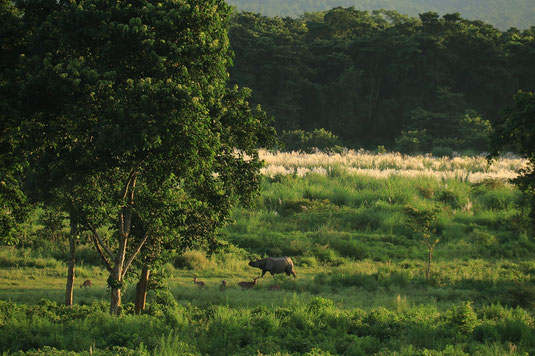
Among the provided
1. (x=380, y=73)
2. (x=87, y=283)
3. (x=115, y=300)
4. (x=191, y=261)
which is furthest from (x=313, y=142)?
(x=115, y=300)

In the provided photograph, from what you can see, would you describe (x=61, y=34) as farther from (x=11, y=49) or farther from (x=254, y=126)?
(x=254, y=126)

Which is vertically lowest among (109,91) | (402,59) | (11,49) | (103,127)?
(103,127)

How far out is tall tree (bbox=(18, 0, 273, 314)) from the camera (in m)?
9.66

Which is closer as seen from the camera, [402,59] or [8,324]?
[8,324]

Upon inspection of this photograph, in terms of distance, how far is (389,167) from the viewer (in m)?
36.7

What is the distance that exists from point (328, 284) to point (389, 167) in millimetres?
20507

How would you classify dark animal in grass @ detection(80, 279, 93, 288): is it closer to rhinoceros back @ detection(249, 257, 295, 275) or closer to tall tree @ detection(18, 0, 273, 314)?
rhinoceros back @ detection(249, 257, 295, 275)

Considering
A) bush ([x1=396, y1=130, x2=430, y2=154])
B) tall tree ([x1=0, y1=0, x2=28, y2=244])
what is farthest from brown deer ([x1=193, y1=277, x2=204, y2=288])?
bush ([x1=396, y1=130, x2=430, y2=154])

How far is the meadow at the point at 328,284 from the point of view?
11.0m

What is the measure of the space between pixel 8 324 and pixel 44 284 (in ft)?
20.0

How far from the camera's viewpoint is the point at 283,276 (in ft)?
60.2

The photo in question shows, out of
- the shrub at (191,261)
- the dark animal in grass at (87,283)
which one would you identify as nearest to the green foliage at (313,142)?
the shrub at (191,261)

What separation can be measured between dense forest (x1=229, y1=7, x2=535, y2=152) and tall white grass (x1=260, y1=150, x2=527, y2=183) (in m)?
18.8

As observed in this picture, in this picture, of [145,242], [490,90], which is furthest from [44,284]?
[490,90]
